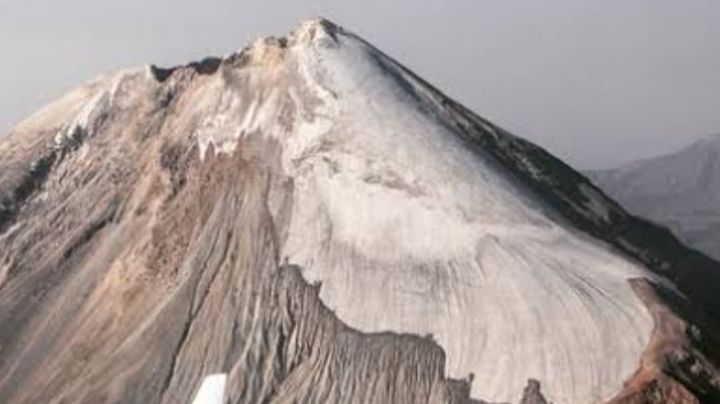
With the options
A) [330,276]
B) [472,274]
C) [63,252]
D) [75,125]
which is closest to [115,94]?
[75,125]

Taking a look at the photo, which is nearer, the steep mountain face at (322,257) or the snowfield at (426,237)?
the snowfield at (426,237)

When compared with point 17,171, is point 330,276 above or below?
below

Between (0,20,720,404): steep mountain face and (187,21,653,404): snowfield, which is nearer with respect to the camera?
(187,21,653,404): snowfield

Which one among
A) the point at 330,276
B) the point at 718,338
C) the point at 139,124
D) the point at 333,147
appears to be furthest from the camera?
the point at 139,124

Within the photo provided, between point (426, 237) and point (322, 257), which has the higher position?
point (426, 237)

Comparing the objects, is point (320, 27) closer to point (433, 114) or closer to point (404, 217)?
point (433, 114)

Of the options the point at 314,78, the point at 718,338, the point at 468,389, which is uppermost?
the point at 314,78

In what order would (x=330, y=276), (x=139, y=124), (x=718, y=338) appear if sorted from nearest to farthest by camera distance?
(x=718, y=338) → (x=330, y=276) → (x=139, y=124)

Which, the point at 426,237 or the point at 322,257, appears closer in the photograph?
the point at 426,237
